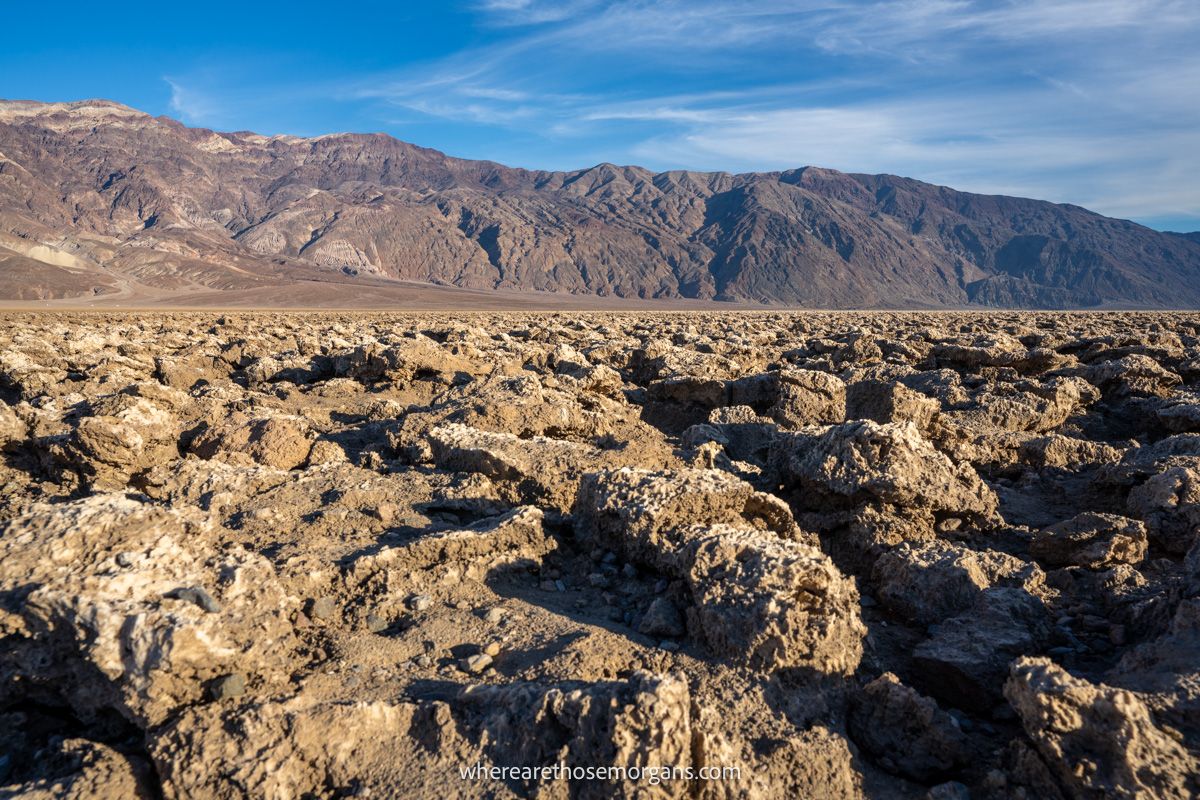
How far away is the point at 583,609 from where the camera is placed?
9.59 feet

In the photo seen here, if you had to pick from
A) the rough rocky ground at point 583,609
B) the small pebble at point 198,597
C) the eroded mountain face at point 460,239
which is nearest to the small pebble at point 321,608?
the rough rocky ground at point 583,609

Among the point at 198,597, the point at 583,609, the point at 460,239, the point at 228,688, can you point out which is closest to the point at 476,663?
the point at 583,609

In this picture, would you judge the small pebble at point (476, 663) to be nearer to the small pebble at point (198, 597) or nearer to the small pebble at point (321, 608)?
the small pebble at point (321, 608)

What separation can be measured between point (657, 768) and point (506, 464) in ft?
7.88

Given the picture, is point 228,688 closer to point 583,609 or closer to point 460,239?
point 583,609

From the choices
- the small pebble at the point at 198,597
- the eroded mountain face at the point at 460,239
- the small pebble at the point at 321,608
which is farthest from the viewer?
the eroded mountain face at the point at 460,239

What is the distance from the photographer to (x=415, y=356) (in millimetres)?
7852

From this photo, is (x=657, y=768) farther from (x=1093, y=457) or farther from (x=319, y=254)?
(x=319, y=254)

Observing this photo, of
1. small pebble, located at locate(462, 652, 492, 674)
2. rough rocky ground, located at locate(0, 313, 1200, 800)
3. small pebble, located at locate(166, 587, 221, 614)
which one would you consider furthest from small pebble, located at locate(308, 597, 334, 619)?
small pebble, located at locate(462, 652, 492, 674)

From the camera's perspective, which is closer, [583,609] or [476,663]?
[476,663]

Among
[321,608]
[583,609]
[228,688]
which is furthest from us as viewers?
[583,609]

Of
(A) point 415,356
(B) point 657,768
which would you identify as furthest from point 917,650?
(A) point 415,356

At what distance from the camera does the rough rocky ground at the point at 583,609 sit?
1937 millimetres

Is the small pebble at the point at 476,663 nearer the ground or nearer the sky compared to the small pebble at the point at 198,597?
nearer the ground
